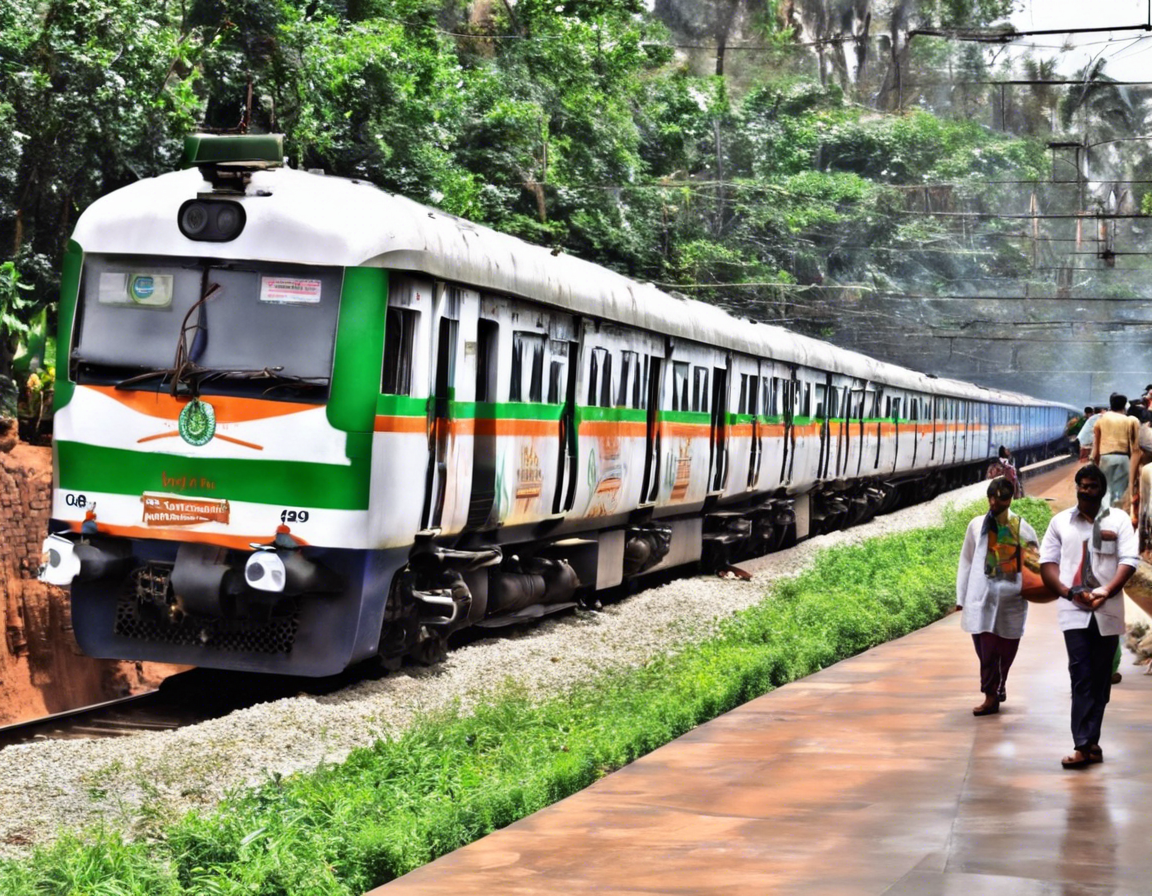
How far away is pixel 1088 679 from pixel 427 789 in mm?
3283

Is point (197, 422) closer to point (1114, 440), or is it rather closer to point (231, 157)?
point (231, 157)

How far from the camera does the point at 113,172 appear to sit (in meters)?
25.8

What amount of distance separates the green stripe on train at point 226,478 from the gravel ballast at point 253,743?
4.02 ft

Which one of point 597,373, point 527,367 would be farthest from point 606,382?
point 527,367

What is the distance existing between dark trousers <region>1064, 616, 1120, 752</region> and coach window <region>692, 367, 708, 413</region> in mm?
10781

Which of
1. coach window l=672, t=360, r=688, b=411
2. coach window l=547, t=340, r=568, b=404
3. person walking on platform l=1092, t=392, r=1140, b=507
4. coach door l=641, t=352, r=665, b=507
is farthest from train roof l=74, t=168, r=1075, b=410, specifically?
person walking on platform l=1092, t=392, r=1140, b=507

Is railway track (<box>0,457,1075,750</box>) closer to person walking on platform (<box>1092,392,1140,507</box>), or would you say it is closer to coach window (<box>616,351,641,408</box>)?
coach window (<box>616,351,641,408</box>)

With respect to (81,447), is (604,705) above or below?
below

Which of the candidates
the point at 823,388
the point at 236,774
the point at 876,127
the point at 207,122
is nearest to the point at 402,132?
the point at 207,122

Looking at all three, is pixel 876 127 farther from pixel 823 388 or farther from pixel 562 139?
pixel 823 388

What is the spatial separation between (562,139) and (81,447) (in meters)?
32.6

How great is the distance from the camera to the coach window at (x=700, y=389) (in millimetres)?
19234

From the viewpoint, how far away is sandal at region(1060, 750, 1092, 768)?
8.52 m

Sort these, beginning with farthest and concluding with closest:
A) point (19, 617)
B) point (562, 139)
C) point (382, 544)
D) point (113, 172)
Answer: point (562, 139), point (113, 172), point (19, 617), point (382, 544)
